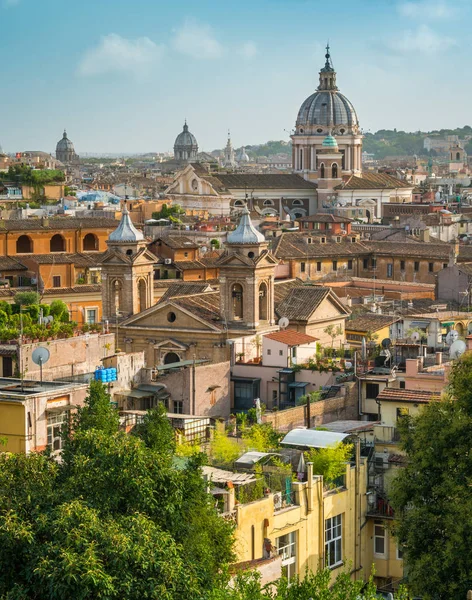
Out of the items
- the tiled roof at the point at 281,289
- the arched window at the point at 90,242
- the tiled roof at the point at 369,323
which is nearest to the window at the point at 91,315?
the arched window at the point at 90,242

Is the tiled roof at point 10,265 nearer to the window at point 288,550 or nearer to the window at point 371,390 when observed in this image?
the window at point 371,390

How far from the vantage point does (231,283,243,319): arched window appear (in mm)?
34625

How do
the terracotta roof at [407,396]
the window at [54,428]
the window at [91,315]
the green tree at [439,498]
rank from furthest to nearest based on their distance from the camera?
the window at [91,315], the terracotta roof at [407,396], the window at [54,428], the green tree at [439,498]

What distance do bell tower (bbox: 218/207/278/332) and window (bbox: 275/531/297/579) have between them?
14.3 metres

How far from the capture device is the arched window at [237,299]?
34.6 m

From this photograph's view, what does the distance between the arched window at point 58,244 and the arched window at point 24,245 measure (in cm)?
81

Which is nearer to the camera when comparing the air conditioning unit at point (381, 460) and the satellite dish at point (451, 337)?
the air conditioning unit at point (381, 460)

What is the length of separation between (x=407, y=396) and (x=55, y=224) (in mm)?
31693

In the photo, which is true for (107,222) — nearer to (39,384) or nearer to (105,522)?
(39,384)

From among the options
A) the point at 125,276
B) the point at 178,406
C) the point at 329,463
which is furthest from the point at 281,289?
the point at 329,463

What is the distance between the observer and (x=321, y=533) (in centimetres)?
2034

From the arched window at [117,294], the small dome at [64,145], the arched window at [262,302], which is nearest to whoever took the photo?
the arched window at [262,302]

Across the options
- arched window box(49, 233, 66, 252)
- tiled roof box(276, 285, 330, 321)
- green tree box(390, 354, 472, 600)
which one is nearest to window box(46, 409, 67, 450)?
green tree box(390, 354, 472, 600)

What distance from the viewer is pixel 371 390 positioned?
27234mm
